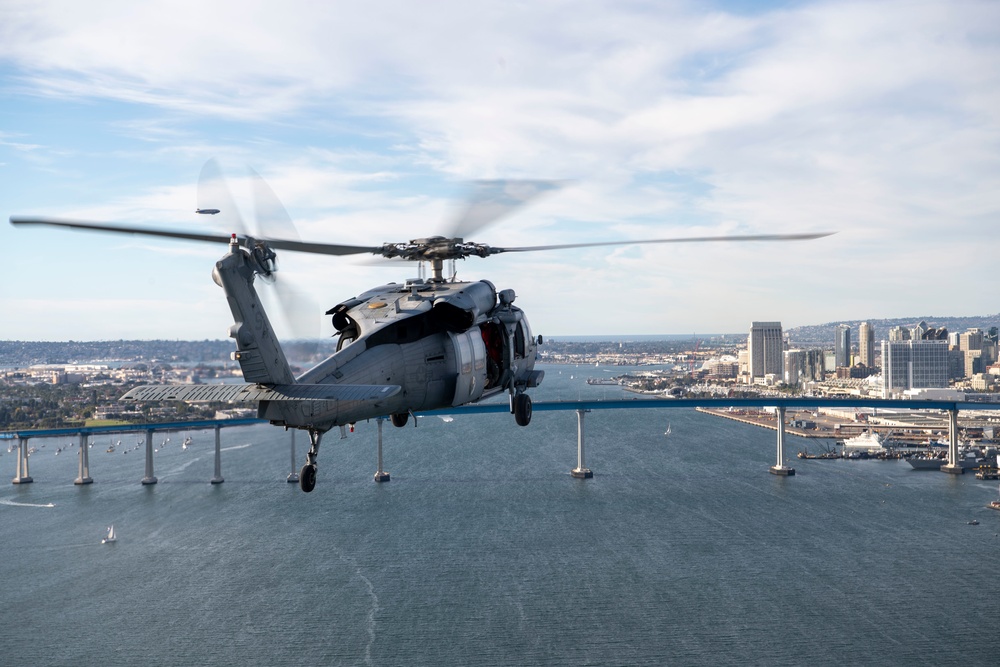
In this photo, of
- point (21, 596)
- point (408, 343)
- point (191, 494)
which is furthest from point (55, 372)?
point (408, 343)

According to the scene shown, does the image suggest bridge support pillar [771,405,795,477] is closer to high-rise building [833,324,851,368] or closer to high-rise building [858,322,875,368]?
high-rise building [833,324,851,368]

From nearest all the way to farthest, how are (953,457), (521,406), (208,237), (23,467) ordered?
(208,237) < (521,406) < (23,467) < (953,457)

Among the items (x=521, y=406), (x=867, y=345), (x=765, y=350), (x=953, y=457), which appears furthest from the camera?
(x=867, y=345)

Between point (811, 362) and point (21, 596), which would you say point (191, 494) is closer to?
point (21, 596)

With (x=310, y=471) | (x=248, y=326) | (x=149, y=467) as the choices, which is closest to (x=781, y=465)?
(x=149, y=467)

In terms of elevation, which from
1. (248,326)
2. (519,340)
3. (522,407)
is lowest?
(522,407)

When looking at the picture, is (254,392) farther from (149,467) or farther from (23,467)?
(23,467)

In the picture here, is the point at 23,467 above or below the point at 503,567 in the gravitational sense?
above

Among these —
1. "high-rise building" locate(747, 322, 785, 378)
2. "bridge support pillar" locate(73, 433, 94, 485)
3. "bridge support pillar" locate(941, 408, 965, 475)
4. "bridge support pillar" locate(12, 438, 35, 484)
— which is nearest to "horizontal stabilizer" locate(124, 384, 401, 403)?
"bridge support pillar" locate(73, 433, 94, 485)

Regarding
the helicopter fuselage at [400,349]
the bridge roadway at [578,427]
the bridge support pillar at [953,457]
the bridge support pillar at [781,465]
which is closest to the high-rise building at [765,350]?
the bridge roadway at [578,427]
